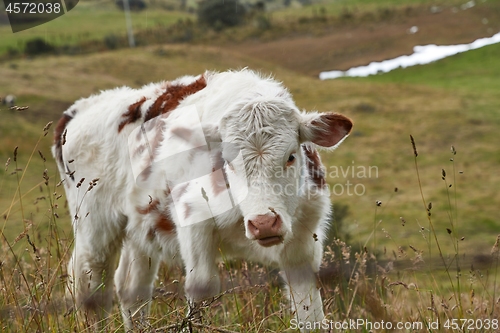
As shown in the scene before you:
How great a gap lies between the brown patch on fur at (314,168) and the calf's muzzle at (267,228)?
1088 millimetres

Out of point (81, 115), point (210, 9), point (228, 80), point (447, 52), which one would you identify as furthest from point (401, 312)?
point (210, 9)

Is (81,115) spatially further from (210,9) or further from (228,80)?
(210,9)

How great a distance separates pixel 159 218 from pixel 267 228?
64.5 inches

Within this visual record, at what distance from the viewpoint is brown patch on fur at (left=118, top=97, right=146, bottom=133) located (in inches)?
217

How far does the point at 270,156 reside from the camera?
4098 mm

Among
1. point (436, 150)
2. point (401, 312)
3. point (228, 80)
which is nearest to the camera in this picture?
point (401, 312)

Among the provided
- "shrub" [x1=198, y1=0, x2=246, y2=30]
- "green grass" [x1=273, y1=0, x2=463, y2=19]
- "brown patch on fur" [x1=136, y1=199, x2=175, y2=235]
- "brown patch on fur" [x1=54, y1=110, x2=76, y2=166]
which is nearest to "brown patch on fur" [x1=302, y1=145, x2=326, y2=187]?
"brown patch on fur" [x1=136, y1=199, x2=175, y2=235]

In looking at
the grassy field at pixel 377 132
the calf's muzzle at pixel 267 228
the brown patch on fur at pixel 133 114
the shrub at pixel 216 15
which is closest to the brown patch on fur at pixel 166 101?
the brown patch on fur at pixel 133 114

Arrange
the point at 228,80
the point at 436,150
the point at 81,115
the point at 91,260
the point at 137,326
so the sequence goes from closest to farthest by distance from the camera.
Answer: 1. the point at 137,326
2. the point at 228,80
3. the point at 91,260
4. the point at 81,115
5. the point at 436,150

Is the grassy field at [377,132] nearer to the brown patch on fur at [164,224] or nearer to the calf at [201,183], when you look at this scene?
the calf at [201,183]

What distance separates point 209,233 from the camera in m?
→ 4.58

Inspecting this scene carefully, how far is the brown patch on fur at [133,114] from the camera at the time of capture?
18.1ft

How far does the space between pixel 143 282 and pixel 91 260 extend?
625mm

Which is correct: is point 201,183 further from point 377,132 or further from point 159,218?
point 377,132
